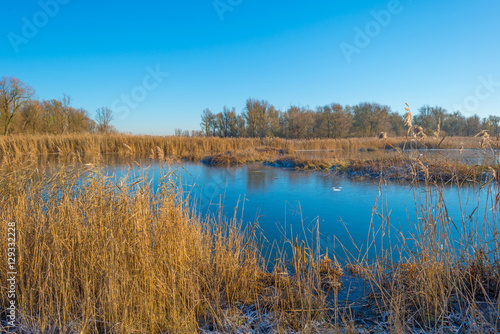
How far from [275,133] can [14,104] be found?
28507 mm

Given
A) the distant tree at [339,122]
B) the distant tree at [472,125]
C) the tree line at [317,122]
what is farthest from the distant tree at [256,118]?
the distant tree at [472,125]

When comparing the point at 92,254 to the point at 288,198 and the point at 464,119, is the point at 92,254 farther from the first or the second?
the point at 464,119

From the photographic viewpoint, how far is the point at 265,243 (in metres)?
3.39

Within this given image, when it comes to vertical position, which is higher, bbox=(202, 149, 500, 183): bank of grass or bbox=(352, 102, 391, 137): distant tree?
bbox=(352, 102, 391, 137): distant tree

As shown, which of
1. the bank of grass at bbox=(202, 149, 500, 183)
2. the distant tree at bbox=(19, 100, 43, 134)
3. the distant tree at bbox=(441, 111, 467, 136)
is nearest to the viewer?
the bank of grass at bbox=(202, 149, 500, 183)

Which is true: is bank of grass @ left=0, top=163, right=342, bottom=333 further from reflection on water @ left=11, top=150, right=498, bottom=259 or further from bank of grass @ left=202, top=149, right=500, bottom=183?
bank of grass @ left=202, top=149, right=500, bottom=183

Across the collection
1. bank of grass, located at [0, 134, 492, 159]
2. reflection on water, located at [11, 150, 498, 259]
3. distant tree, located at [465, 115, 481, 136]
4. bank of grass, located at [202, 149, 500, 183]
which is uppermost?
distant tree, located at [465, 115, 481, 136]

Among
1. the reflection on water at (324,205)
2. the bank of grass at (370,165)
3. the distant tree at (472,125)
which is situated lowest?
the reflection on water at (324,205)

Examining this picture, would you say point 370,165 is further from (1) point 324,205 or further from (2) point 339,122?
(2) point 339,122

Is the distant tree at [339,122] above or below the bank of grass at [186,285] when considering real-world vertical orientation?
above

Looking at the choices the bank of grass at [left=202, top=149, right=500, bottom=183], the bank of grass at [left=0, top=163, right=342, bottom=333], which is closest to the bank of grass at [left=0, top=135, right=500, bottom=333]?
the bank of grass at [left=0, top=163, right=342, bottom=333]

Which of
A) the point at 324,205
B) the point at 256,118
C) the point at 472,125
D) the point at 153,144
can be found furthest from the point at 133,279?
the point at 472,125

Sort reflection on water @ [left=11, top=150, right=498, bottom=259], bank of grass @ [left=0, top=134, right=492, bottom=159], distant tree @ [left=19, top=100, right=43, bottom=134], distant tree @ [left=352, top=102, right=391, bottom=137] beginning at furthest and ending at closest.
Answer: distant tree @ [left=352, top=102, right=391, bottom=137], distant tree @ [left=19, top=100, right=43, bottom=134], bank of grass @ [left=0, top=134, right=492, bottom=159], reflection on water @ [left=11, top=150, right=498, bottom=259]

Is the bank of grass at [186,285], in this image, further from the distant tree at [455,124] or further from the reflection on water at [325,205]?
the distant tree at [455,124]
